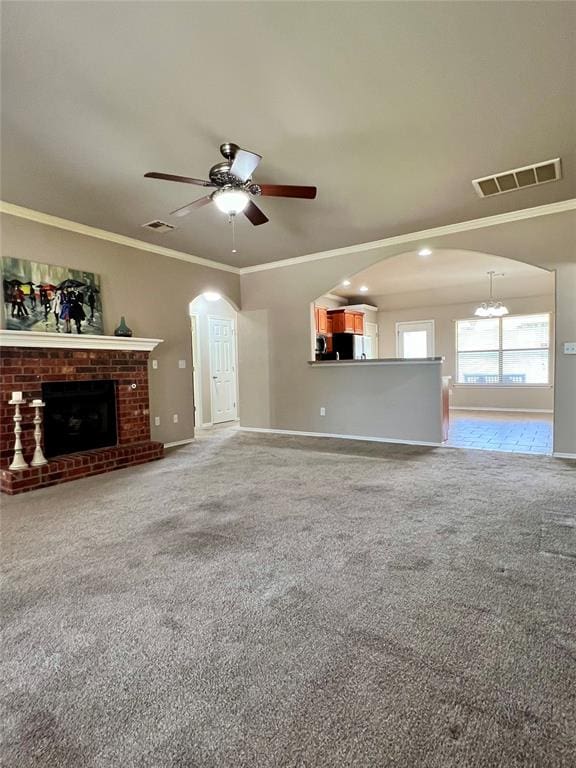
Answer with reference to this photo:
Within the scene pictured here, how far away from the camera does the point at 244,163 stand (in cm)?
268

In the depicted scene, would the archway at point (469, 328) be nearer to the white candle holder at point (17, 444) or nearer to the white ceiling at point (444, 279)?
the white ceiling at point (444, 279)

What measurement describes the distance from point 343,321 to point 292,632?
25.4 ft

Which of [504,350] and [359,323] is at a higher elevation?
[359,323]

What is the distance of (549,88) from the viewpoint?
2.53 metres

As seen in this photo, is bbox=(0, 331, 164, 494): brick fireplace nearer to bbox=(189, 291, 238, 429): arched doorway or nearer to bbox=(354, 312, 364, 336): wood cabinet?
bbox=(189, 291, 238, 429): arched doorway

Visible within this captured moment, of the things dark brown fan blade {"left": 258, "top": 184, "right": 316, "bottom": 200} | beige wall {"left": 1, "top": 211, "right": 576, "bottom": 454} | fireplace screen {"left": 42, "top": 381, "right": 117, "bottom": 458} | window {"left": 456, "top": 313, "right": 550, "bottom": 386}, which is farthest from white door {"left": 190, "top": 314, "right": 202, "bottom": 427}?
window {"left": 456, "top": 313, "right": 550, "bottom": 386}

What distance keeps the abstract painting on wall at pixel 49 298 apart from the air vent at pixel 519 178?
4267 mm

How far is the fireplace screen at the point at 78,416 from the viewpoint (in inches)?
173

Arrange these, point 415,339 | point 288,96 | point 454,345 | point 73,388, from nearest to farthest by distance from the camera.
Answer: point 288,96 < point 73,388 < point 454,345 < point 415,339

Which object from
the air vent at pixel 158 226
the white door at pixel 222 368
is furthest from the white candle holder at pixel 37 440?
the white door at pixel 222 368

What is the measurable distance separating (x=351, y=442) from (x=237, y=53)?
4599mm

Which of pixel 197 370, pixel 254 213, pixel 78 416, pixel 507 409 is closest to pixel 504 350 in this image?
pixel 507 409

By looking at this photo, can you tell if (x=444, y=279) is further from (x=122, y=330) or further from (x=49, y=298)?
(x=49, y=298)

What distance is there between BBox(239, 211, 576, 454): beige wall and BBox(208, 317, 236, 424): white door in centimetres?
103
